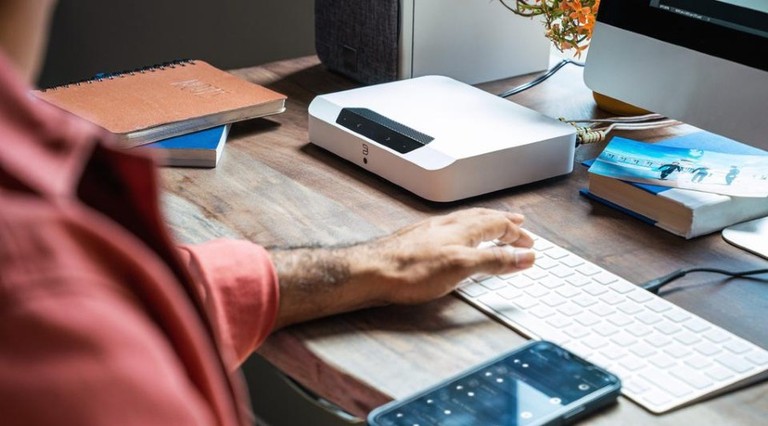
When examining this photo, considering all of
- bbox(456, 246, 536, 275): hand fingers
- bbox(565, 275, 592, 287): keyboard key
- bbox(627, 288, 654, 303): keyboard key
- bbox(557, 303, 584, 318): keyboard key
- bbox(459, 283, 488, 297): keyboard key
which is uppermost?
Result: bbox(456, 246, 536, 275): hand fingers

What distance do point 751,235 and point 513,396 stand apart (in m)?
0.43

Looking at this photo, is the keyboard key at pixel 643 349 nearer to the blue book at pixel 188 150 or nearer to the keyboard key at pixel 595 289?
the keyboard key at pixel 595 289

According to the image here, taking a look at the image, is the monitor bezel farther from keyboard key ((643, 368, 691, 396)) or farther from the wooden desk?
keyboard key ((643, 368, 691, 396))

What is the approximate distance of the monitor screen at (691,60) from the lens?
106cm

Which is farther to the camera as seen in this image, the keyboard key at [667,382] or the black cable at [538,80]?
the black cable at [538,80]

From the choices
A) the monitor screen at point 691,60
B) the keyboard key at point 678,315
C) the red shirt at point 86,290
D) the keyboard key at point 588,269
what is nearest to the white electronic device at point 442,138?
the monitor screen at point 691,60

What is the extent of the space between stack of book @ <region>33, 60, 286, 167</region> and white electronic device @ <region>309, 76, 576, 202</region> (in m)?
0.11

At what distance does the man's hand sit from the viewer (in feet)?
2.99

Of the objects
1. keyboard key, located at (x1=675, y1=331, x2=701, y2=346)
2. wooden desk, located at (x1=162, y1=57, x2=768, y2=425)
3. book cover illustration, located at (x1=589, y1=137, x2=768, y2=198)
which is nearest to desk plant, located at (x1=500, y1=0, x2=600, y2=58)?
wooden desk, located at (x1=162, y1=57, x2=768, y2=425)

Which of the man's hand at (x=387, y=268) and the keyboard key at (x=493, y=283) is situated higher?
the man's hand at (x=387, y=268)

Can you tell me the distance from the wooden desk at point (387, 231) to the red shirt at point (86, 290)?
321 millimetres

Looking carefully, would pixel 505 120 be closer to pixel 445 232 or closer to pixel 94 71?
pixel 445 232

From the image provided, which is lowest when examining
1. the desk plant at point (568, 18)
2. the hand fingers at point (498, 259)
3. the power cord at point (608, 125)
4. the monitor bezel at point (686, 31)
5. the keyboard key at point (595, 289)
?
the keyboard key at point (595, 289)

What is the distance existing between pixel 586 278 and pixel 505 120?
34 cm
